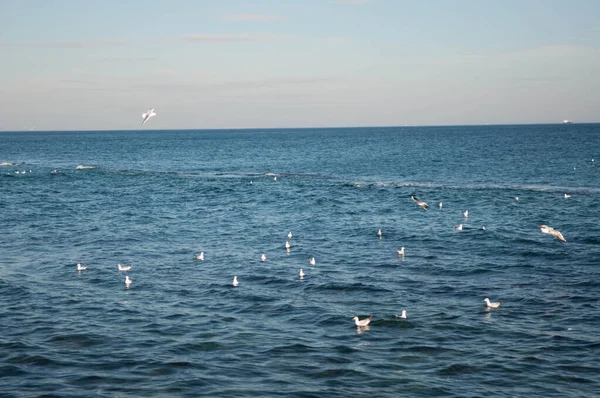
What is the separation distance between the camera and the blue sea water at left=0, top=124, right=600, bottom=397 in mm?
17594

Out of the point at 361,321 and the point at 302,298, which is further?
the point at 302,298

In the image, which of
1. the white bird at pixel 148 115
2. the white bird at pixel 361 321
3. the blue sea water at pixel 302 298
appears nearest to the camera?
the blue sea water at pixel 302 298

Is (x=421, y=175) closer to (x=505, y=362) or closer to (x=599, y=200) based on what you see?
(x=599, y=200)

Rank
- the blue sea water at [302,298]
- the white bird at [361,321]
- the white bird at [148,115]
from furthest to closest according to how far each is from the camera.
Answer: the white bird at [148,115]
the white bird at [361,321]
the blue sea water at [302,298]

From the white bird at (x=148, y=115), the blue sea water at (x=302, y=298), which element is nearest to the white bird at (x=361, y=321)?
the blue sea water at (x=302, y=298)

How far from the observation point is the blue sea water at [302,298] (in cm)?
1759

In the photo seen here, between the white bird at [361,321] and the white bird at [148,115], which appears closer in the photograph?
the white bird at [361,321]

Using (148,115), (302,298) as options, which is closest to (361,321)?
(302,298)

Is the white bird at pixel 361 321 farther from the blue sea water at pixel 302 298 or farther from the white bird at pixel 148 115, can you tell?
the white bird at pixel 148 115

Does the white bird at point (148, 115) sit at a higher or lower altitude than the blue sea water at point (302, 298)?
higher

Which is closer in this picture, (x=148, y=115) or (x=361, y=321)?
(x=361, y=321)

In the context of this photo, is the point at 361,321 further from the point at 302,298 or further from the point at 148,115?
the point at 148,115

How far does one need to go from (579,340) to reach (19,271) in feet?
76.4

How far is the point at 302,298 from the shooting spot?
2491cm
